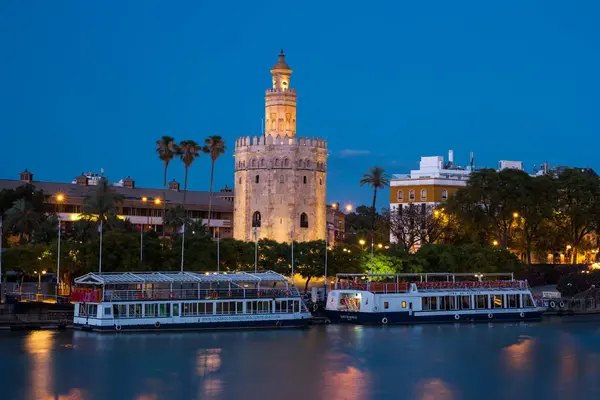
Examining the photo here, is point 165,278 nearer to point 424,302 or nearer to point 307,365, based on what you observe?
point 307,365

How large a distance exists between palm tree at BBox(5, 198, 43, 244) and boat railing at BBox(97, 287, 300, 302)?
22.8 m

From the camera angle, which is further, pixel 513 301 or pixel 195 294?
pixel 513 301

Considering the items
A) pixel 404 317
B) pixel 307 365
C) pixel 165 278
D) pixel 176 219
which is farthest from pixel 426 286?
pixel 176 219

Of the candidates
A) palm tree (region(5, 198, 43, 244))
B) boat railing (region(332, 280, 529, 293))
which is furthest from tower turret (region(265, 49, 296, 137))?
boat railing (region(332, 280, 529, 293))

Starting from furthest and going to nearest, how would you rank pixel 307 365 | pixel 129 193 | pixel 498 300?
pixel 129 193 < pixel 498 300 < pixel 307 365

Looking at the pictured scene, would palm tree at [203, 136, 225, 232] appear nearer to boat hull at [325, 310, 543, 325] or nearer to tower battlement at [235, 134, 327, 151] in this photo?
tower battlement at [235, 134, 327, 151]

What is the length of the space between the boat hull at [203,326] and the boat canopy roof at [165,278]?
7.85 feet

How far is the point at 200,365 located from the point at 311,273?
28018 mm

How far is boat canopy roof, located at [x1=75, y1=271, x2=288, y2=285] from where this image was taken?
63688mm

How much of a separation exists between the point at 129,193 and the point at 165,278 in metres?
50.3

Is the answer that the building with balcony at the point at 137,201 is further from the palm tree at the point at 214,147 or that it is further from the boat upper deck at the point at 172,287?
the boat upper deck at the point at 172,287

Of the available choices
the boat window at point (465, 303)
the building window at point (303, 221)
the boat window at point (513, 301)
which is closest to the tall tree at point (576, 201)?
the building window at point (303, 221)

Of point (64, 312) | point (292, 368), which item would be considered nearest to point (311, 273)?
point (64, 312)

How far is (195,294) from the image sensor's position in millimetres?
65875
